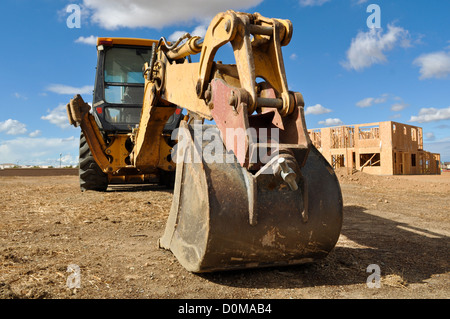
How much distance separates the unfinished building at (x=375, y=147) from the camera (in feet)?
69.6

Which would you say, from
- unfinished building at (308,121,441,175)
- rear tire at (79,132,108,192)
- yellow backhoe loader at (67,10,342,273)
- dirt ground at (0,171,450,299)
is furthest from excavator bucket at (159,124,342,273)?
unfinished building at (308,121,441,175)

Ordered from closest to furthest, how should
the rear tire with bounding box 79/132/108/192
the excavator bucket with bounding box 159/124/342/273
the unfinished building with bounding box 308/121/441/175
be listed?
the excavator bucket with bounding box 159/124/342/273 < the rear tire with bounding box 79/132/108/192 < the unfinished building with bounding box 308/121/441/175

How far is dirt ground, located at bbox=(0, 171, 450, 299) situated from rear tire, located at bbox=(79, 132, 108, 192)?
2.31 meters

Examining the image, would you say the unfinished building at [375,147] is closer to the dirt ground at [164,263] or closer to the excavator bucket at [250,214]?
the dirt ground at [164,263]

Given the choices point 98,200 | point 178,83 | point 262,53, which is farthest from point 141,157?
point 262,53

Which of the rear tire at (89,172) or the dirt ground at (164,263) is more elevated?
the rear tire at (89,172)

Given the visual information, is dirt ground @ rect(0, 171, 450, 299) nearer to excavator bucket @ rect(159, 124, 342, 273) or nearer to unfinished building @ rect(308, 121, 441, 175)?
excavator bucket @ rect(159, 124, 342, 273)

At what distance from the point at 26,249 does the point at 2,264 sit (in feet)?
1.74

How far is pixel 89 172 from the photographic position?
8.23 metres

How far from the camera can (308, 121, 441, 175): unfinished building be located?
69.6ft

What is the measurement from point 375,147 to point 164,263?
→ 20600mm

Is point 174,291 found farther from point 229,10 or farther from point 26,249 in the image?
point 229,10

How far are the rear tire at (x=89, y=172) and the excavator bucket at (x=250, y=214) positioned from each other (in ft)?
18.9

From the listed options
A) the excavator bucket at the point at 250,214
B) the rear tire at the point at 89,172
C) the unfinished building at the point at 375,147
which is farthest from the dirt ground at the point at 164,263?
the unfinished building at the point at 375,147
